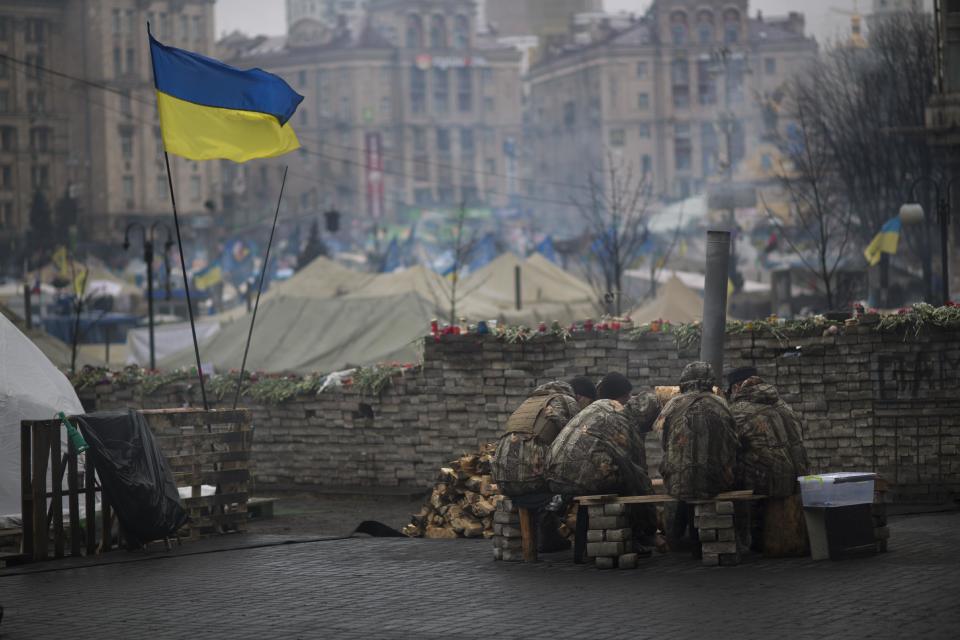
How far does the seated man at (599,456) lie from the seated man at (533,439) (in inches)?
7.2

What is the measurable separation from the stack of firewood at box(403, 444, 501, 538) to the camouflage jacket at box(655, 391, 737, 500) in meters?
3.16

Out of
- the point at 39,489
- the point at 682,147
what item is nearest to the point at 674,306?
the point at 39,489

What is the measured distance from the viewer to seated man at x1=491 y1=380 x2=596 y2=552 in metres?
11.9

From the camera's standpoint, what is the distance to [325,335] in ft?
107

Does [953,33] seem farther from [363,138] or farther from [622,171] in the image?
[363,138]

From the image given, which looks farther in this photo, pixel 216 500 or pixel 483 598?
pixel 216 500

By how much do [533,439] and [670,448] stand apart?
1092 millimetres

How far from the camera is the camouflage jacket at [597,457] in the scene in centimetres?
1153

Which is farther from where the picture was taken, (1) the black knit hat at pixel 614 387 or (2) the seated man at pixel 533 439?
(1) the black knit hat at pixel 614 387

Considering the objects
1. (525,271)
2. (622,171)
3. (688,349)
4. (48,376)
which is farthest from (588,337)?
(622,171)

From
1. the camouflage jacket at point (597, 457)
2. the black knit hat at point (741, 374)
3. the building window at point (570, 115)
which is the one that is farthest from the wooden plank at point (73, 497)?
the building window at point (570, 115)

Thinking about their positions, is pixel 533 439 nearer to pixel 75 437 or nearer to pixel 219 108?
pixel 75 437

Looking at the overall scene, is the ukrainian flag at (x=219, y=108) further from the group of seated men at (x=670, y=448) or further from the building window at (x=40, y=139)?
the building window at (x=40, y=139)

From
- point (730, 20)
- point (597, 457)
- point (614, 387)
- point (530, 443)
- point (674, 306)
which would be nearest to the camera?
point (597, 457)
